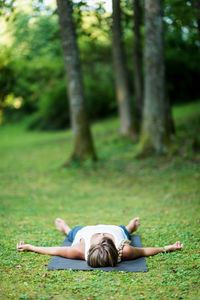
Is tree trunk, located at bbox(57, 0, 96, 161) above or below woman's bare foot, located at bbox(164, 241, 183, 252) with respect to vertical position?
above

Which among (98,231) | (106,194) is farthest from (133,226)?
(106,194)

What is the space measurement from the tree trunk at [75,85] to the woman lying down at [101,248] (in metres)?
6.49

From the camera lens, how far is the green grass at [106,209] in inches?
143

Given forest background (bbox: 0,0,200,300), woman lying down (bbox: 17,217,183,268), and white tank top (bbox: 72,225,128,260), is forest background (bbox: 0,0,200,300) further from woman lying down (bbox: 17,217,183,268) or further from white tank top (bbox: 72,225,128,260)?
white tank top (bbox: 72,225,128,260)

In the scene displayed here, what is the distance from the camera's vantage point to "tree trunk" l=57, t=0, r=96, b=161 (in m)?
10.3

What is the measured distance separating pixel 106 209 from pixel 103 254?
3.22 meters

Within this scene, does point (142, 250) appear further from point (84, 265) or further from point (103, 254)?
point (84, 265)

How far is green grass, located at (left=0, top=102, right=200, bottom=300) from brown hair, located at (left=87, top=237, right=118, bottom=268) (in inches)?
6.1

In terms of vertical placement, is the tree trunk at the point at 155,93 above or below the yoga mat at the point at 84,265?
above

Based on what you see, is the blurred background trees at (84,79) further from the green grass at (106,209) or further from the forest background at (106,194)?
the green grass at (106,209)

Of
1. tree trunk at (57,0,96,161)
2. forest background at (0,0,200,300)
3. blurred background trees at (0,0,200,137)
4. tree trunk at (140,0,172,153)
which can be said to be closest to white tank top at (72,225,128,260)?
forest background at (0,0,200,300)

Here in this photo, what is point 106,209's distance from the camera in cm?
728

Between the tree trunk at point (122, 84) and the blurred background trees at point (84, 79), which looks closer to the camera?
the tree trunk at point (122, 84)

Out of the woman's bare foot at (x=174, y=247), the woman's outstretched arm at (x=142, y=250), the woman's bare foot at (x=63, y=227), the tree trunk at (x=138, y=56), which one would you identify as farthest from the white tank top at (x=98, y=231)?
the tree trunk at (x=138, y=56)
